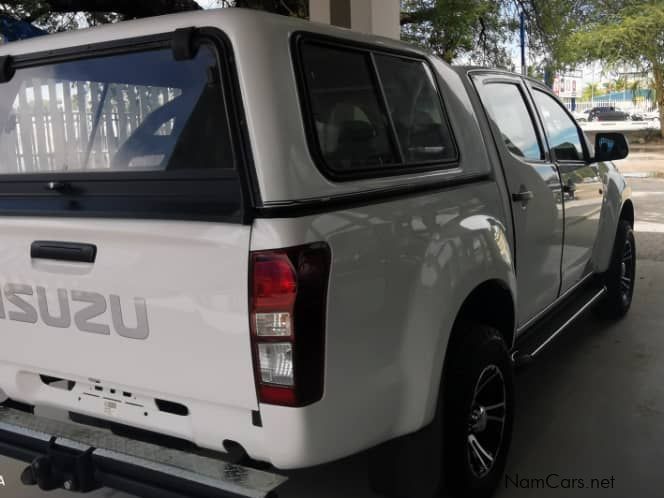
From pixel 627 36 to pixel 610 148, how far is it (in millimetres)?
22974

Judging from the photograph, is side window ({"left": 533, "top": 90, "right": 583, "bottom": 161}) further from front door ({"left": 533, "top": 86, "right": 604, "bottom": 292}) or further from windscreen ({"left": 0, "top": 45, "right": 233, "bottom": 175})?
windscreen ({"left": 0, "top": 45, "right": 233, "bottom": 175})

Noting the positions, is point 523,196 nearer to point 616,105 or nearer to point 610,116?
point 610,116

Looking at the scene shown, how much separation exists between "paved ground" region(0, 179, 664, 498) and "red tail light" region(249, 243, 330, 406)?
0.64 metres

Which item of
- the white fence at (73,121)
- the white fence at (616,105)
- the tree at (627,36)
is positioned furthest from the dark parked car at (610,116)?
the white fence at (73,121)

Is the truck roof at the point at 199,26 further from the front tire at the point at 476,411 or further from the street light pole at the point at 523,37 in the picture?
the street light pole at the point at 523,37

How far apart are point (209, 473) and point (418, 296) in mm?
887

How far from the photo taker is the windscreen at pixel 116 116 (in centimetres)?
216

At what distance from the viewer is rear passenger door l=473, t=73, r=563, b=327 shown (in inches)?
133

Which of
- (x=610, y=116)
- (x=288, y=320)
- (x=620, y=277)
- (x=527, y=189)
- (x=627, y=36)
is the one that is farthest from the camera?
(x=610, y=116)

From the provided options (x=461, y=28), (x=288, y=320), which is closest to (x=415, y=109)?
(x=288, y=320)

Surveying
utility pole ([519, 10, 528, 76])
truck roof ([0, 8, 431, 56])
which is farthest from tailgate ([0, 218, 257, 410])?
utility pole ([519, 10, 528, 76])

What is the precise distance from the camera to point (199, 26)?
2135mm

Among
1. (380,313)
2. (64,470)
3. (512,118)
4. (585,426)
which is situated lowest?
(585,426)

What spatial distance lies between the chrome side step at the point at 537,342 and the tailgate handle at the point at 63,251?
199 centimetres
